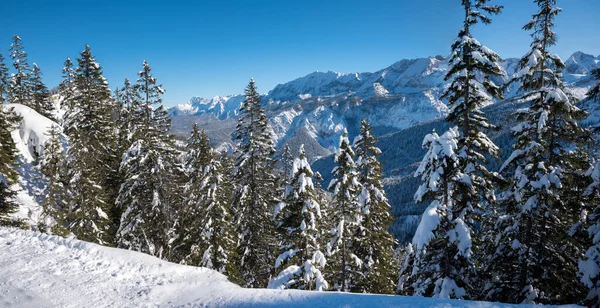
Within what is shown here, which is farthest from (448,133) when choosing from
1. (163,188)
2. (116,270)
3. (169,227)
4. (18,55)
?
(18,55)

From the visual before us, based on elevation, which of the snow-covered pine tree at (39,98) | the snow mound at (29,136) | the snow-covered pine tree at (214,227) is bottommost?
the snow-covered pine tree at (214,227)

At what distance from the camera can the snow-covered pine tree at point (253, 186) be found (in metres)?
23.2

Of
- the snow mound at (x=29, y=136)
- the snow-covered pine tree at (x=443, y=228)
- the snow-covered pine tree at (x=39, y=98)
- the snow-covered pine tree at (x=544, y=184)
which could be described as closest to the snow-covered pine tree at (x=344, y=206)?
the snow-covered pine tree at (x=443, y=228)

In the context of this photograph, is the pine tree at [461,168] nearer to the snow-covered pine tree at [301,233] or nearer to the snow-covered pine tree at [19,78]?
the snow-covered pine tree at [301,233]

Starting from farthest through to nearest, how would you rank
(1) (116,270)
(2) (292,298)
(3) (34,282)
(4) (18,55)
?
1. (4) (18,55)
2. (1) (116,270)
3. (3) (34,282)
4. (2) (292,298)

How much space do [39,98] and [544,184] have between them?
6879cm

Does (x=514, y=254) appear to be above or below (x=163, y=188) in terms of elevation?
below

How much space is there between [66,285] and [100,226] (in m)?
14.9

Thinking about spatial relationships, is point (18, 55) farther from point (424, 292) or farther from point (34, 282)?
point (424, 292)

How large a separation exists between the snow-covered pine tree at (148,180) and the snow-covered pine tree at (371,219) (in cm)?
1421

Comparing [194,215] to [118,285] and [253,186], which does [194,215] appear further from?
[118,285]

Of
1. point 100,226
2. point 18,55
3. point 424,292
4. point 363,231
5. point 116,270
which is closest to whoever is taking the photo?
point 116,270

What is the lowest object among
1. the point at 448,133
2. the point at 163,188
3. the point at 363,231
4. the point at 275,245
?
the point at 275,245

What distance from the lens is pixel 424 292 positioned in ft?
44.4
